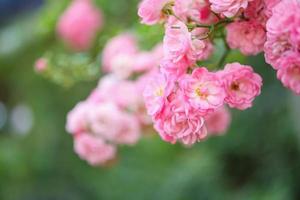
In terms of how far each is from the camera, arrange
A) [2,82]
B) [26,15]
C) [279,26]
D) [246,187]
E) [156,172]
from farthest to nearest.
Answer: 1. [2,82]
2. [26,15]
3. [156,172]
4. [246,187]
5. [279,26]

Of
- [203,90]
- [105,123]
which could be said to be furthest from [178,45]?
[105,123]

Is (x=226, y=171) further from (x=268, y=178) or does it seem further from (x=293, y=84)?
(x=293, y=84)

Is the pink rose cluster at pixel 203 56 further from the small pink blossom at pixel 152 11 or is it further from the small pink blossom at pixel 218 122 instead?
the small pink blossom at pixel 218 122

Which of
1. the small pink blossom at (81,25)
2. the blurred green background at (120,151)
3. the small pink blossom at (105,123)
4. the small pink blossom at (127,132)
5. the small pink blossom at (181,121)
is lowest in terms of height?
the blurred green background at (120,151)

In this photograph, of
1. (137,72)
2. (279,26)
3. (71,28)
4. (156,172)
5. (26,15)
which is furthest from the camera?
(26,15)

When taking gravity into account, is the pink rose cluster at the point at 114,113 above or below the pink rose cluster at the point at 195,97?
below

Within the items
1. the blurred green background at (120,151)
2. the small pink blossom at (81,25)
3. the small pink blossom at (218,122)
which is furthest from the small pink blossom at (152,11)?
the small pink blossom at (81,25)

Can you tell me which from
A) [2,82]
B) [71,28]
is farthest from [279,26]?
[2,82]
